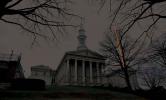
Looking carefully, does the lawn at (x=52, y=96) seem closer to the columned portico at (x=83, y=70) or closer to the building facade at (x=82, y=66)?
the columned portico at (x=83, y=70)

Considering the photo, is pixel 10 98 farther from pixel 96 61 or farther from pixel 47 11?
pixel 96 61

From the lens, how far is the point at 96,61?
58.7m

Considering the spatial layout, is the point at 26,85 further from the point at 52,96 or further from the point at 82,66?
the point at 82,66

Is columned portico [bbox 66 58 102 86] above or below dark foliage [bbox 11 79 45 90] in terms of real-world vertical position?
above

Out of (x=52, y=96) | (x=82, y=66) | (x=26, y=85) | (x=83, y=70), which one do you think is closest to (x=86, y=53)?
(x=82, y=66)

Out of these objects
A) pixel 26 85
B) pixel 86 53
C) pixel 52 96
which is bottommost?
pixel 52 96

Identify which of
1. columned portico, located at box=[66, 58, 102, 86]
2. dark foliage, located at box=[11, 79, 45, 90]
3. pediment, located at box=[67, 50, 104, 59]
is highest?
pediment, located at box=[67, 50, 104, 59]

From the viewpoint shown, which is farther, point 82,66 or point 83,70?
point 82,66

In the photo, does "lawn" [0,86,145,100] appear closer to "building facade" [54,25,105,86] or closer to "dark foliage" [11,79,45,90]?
"dark foliage" [11,79,45,90]

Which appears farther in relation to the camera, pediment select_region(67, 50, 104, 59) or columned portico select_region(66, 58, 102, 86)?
pediment select_region(67, 50, 104, 59)

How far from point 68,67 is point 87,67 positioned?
7167 millimetres

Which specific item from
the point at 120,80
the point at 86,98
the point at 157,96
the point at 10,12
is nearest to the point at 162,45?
the point at 157,96

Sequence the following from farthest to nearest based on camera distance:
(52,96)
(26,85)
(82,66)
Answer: (82,66)
(26,85)
(52,96)

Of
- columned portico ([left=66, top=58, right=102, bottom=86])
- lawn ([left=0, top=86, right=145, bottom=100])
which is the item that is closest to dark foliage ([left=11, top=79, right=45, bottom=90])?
lawn ([left=0, top=86, right=145, bottom=100])
